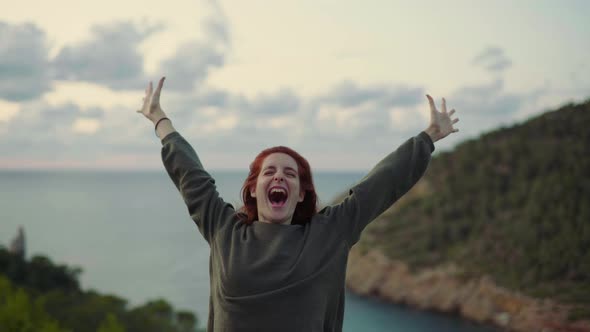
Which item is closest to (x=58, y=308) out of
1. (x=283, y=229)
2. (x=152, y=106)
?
(x=152, y=106)

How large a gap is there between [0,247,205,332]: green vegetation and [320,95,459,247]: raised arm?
914 centimetres

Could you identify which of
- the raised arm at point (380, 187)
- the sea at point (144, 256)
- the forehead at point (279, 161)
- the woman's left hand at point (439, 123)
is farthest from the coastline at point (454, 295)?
the forehead at point (279, 161)

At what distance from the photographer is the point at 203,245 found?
2884 inches

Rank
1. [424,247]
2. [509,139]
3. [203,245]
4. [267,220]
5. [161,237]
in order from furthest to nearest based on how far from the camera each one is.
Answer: [161,237]
[203,245]
[509,139]
[424,247]
[267,220]

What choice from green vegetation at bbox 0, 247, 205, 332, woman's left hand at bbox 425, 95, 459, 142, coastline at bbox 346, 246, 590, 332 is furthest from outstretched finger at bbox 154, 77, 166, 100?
coastline at bbox 346, 246, 590, 332

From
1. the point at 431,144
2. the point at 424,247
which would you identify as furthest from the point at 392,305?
the point at 431,144

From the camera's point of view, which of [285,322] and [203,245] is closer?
[285,322]

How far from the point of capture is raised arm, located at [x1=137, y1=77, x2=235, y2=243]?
230 cm

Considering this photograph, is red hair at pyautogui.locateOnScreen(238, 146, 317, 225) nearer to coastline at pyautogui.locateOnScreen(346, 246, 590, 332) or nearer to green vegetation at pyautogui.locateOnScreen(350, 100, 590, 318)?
coastline at pyautogui.locateOnScreen(346, 246, 590, 332)

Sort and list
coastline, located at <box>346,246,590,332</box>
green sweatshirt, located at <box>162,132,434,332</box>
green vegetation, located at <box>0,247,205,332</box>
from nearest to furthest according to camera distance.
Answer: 1. green sweatshirt, located at <box>162,132,434,332</box>
2. green vegetation, located at <box>0,247,205,332</box>
3. coastline, located at <box>346,246,590,332</box>

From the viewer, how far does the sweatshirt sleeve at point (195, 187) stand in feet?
7.56

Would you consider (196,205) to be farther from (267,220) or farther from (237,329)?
(237,329)

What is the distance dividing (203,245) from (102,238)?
21785mm

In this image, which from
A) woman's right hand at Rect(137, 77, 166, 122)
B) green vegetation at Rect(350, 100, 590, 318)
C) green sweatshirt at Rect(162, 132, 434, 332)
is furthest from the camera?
green vegetation at Rect(350, 100, 590, 318)
